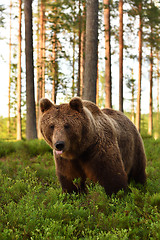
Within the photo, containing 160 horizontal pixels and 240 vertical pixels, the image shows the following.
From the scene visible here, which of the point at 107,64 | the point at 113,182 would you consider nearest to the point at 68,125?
the point at 113,182

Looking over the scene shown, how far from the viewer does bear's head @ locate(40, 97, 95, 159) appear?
12.1 ft

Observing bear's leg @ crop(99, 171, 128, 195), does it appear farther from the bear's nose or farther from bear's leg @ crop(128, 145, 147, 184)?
bear's leg @ crop(128, 145, 147, 184)

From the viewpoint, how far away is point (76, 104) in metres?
3.91

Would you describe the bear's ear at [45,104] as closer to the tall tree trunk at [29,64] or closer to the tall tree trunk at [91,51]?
the tall tree trunk at [91,51]

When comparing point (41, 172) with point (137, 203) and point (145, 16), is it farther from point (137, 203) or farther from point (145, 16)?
point (145, 16)

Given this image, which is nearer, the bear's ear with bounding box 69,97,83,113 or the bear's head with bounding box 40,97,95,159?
the bear's head with bounding box 40,97,95,159

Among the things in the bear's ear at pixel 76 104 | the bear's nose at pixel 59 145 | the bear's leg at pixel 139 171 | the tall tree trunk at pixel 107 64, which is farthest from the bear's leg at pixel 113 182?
the tall tree trunk at pixel 107 64

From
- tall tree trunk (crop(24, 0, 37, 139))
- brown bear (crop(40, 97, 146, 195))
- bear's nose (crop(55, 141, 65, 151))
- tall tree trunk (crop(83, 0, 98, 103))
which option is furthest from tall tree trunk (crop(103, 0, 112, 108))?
bear's nose (crop(55, 141, 65, 151))

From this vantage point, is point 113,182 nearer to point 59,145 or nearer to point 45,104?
point 59,145

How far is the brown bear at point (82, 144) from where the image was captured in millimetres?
3762

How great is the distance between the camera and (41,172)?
6.72m

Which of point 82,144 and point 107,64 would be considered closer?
point 82,144

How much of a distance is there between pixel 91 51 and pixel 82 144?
18.0 ft

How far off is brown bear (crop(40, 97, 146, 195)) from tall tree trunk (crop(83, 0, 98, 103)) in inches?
154
